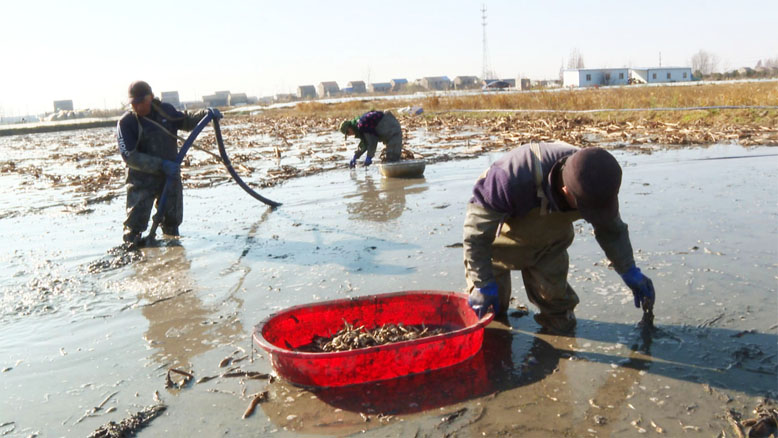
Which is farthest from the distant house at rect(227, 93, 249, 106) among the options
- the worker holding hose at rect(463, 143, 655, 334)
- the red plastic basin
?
the worker holding hose at rect(463, 143, 655, 334)

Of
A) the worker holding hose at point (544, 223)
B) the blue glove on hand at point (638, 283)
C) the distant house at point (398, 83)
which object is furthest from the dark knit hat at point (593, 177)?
the distant house at point (398, 83)

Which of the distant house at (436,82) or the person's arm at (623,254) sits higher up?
the distant house at (436,82)

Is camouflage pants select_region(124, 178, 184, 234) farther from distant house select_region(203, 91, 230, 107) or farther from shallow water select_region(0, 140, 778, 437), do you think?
distant house select_region(203, 91, 230, 107)

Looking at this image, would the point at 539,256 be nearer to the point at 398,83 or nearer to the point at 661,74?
the point at 661,74

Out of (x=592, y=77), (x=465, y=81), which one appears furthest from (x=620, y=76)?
(x=465, y=81)

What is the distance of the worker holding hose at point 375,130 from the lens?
11430 mm

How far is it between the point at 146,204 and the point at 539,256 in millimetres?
5223

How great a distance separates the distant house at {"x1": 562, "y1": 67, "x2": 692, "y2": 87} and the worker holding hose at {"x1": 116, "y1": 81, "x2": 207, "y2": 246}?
6452 cm

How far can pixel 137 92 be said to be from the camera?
267 inches

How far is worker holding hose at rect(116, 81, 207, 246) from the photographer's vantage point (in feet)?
22.8

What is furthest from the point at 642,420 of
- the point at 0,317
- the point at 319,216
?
the point at 319,216

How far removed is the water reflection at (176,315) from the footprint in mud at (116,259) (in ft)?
0.69

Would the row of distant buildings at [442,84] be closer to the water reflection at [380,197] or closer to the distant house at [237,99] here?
the distant house at [237,99]

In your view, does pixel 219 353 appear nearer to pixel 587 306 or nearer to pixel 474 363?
pixel 474 363
